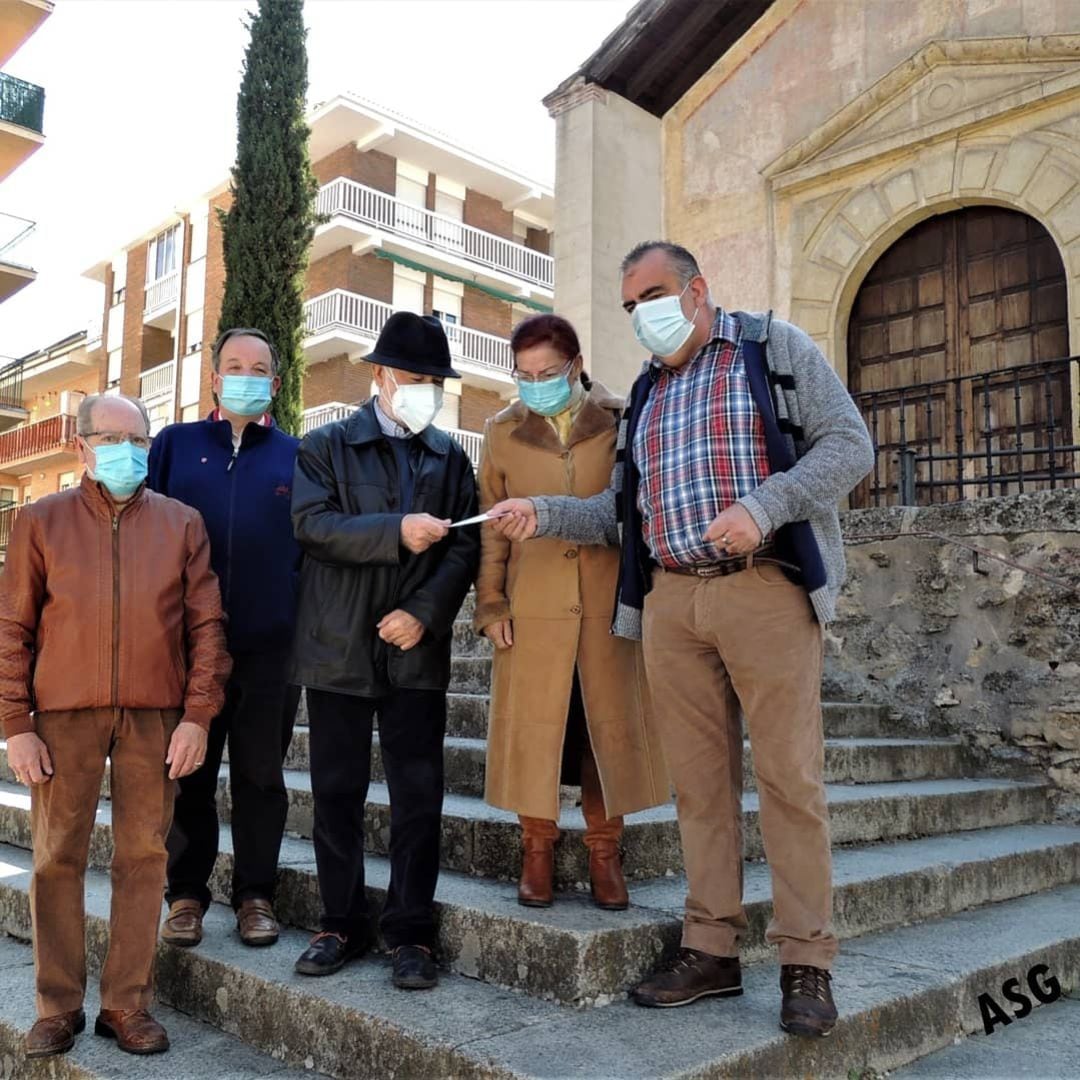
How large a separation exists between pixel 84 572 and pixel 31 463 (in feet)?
110

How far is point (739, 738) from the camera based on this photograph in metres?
3.13

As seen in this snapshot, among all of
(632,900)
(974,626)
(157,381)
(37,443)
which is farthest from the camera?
(37,443)

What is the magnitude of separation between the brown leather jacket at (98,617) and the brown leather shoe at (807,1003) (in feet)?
5.83

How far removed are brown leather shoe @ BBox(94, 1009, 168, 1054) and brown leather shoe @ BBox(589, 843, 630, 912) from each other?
130cm

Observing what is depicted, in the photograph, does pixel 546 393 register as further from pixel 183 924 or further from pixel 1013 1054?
pixel 1013 1054

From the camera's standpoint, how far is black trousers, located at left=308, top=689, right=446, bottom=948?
3.21 metres

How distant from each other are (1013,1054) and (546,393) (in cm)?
244

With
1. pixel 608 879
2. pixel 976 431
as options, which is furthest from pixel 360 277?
pixel 608 879

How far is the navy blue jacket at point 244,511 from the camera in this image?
3.64 metres

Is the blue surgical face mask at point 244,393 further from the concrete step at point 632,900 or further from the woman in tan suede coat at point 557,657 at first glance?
the concrete step at point 632,900

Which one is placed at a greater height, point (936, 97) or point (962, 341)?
point (936, 97)

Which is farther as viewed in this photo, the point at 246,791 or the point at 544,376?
the point at 246,791

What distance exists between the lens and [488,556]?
352cm

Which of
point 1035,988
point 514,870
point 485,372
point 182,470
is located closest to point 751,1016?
point 514,870
